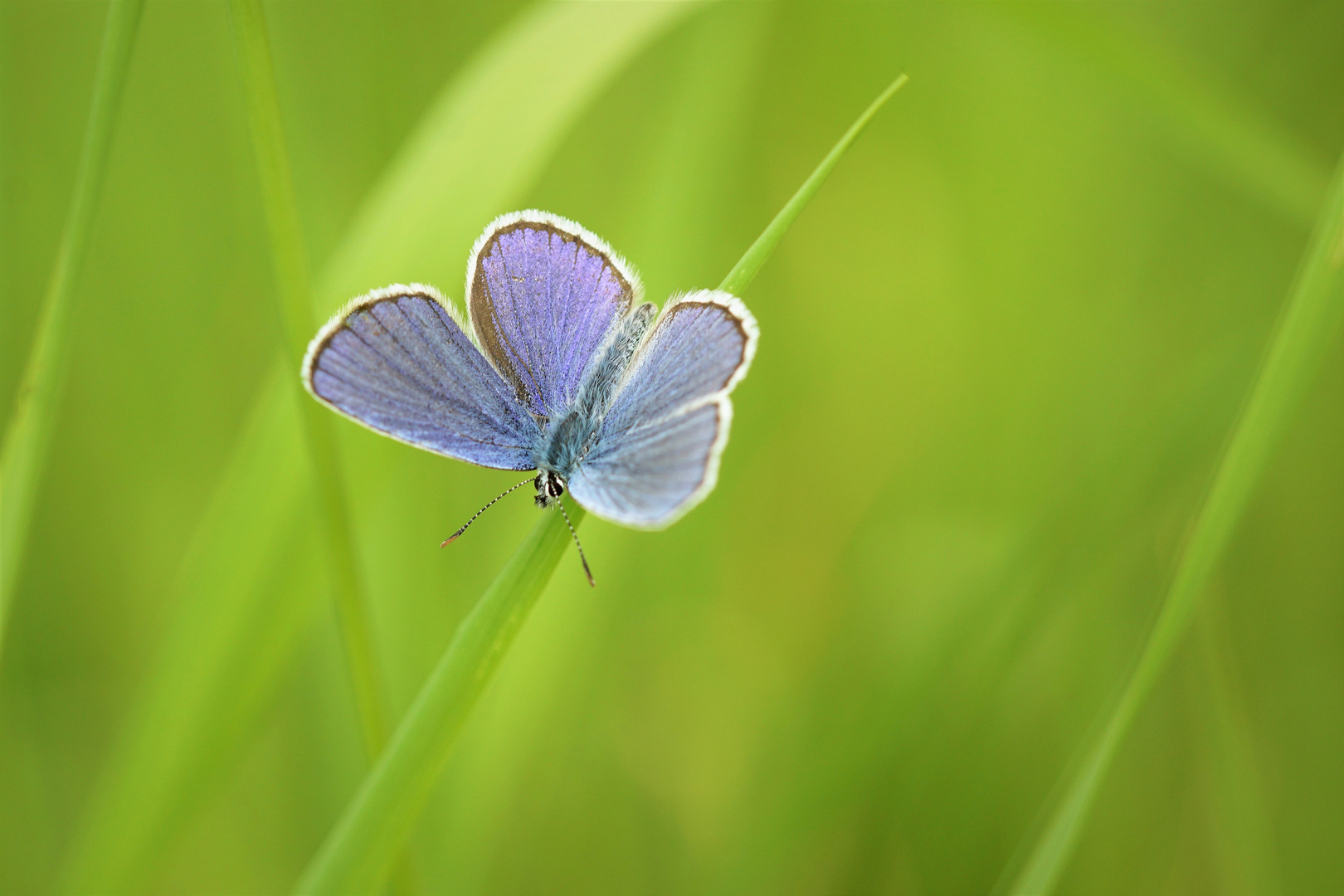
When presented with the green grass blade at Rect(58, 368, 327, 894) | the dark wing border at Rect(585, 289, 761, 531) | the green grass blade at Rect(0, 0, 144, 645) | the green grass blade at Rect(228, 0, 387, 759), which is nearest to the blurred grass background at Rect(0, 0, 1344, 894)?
the green grass blade at Rect(58, 368, 327, 894)

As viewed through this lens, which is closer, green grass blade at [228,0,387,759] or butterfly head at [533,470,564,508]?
green grass blade at [228,0,387,759]

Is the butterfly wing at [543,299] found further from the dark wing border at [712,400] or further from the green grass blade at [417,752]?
the green grass blade at [417,752]

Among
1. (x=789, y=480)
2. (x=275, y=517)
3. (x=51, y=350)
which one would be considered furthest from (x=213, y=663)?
(x=789, y=480)

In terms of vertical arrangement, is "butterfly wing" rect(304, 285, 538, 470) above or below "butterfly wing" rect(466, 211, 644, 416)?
below

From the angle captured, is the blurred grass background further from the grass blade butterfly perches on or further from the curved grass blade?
the grass blade butterfly perches on

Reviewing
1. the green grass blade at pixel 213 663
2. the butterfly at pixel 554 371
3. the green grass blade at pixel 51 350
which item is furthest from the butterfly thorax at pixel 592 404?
the green grass blade at pixel 51 350

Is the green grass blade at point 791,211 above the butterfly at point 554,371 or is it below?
above

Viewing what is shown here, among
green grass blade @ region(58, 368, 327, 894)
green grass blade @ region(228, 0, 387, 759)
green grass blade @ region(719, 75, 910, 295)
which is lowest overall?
green grass blade @ region(58, 368, 327, 894)
